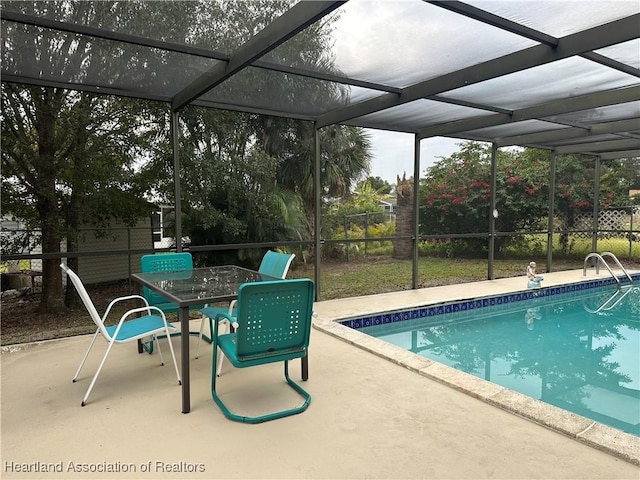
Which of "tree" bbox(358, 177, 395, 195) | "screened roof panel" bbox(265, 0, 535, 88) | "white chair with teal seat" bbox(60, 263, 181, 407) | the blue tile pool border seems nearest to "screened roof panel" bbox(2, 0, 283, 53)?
"screened roof panel" bbox(265, 0, 535, 88)

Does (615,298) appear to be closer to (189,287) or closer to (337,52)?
(337,52)

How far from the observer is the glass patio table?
2.30 metres

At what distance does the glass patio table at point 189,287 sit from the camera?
2.30 metres

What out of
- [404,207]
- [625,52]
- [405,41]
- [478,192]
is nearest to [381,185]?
[404,207]

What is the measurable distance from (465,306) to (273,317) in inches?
165

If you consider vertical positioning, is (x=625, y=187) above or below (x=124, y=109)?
below

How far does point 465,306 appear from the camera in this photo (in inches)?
225

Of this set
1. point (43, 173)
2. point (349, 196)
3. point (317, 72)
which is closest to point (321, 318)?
point (317, 72)

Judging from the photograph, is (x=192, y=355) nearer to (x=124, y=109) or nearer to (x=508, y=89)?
(x=124, y=109)

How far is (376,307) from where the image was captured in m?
5.11

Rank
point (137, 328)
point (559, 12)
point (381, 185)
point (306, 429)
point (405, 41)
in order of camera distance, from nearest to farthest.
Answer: point (306, 429)
point (559, 12)
point (137, 328)
point (405, 41)
point (381, 185)

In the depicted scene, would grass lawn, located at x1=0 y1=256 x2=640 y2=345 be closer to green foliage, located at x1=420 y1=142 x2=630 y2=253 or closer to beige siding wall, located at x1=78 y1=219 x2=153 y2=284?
beige siding wall, located at x1=78 y1=219 x2=153 y2=284

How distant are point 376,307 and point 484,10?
347 cm

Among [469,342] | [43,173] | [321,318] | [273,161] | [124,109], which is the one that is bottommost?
[469,342]
